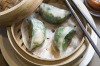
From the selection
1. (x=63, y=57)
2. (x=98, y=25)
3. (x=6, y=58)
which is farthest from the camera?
(x=98, y=25)

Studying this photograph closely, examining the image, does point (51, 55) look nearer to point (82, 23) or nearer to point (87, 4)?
point (82, 23)

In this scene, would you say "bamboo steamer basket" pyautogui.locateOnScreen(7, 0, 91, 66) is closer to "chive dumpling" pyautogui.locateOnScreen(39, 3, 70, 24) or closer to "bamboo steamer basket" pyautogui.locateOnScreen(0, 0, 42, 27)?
"bamboo steamer basket" pyautogui.locateOnScreen(0, 0, 42, 27)

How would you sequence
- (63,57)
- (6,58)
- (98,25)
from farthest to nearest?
(98,25) → (6,58) → (63,57)

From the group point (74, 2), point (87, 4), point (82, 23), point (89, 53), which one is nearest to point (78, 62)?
point (89, 53)

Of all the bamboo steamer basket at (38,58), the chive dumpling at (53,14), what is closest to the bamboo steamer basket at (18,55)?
the bamboo steamer basket at (38,58)

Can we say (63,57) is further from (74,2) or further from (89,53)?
(74,2)

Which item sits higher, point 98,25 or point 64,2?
point 64,2

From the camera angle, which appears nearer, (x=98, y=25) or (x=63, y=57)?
(x=63, y=57)
